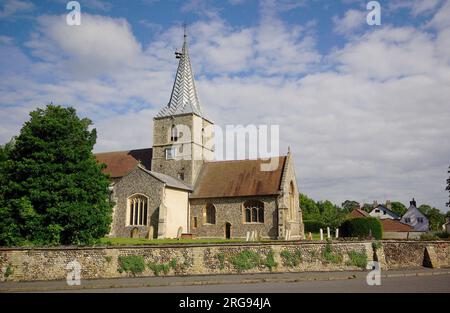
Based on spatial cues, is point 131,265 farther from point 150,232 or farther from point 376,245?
point 150,232

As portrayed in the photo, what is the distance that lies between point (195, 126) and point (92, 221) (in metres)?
24.5

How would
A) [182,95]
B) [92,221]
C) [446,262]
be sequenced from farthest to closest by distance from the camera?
[182,95] < [92,221] < [446,262]

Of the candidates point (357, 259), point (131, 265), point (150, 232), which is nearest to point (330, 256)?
point (357, 259)

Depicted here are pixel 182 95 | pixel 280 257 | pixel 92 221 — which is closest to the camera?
pixel 280 257

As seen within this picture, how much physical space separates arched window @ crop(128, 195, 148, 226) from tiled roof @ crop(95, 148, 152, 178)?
737 cm

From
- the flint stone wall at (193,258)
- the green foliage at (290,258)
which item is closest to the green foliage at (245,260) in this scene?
the flint stone wall at (193,258)

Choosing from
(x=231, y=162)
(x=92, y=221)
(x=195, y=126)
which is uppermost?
(x=195, y=126)

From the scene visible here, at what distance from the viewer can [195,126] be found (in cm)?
4597

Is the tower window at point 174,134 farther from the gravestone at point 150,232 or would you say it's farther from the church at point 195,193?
the gravestone at point 150,232

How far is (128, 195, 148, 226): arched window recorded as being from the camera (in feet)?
124

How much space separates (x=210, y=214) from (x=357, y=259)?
22.7m

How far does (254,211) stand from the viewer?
1523 inches
